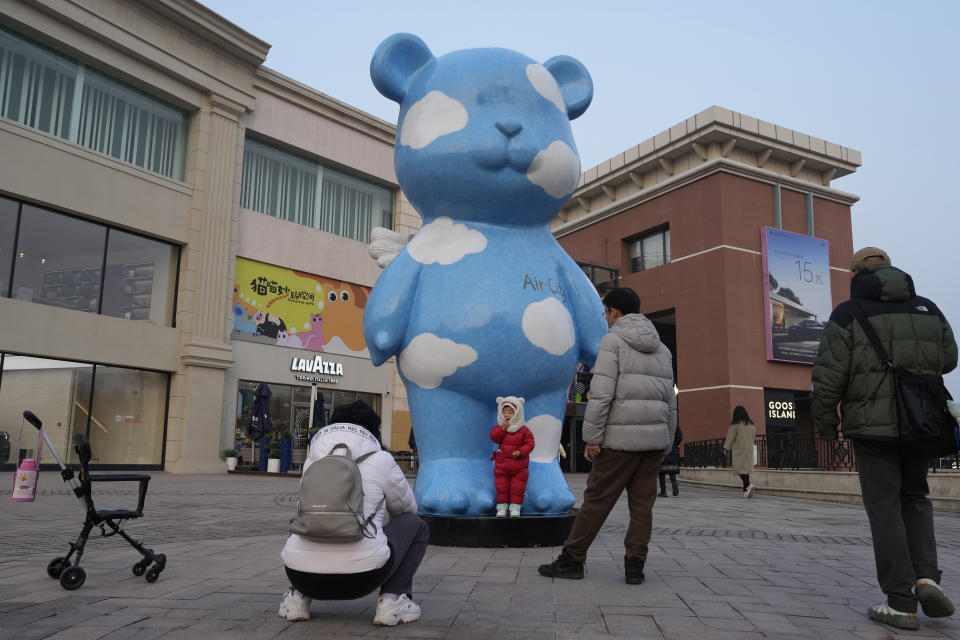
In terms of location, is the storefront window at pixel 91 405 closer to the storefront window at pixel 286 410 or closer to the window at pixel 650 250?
the storefront window at pixel 286 410

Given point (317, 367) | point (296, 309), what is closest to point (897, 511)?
point (296, 309)

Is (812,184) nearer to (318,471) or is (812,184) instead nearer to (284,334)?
(284,334)

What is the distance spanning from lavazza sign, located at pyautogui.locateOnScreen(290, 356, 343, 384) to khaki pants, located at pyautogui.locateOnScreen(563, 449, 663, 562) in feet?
54.0

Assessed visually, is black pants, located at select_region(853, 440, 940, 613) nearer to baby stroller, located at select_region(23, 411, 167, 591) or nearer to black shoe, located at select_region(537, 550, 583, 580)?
black shoe, located at select_region(537, 550, 583, 580)

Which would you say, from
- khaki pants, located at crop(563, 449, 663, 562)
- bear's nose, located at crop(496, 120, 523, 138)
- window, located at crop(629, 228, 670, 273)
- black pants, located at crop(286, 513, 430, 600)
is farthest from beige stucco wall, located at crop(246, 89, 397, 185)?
black pants, located at crop(286, 513, 430, 600)

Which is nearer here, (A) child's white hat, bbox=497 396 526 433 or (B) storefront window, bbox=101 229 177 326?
(A) child's white hat, bbox=497 396 526 433

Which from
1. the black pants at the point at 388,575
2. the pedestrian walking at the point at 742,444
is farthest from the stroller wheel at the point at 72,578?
the pedestrian walking at the point at 742,444

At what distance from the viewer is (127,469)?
16812mm

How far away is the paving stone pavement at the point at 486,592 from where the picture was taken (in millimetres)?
3086

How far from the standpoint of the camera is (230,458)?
17922mm

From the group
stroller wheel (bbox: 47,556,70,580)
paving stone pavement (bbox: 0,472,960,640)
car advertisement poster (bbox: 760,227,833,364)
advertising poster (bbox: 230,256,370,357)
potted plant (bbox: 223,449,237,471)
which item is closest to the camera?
paving stone pavement (bbox: 0,472,960,640)

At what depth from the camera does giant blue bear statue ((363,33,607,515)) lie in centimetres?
551

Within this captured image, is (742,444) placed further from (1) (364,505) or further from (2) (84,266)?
(2) (84,266)

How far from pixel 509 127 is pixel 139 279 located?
562 inches
